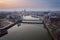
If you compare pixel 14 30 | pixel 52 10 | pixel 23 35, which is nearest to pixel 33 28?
pixel 23 35

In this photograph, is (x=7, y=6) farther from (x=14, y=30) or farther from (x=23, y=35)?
(x=23, y=35)

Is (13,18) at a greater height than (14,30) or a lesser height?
greater

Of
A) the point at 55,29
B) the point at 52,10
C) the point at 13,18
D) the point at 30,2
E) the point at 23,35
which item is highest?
the point at 30,2

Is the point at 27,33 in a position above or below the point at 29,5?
below

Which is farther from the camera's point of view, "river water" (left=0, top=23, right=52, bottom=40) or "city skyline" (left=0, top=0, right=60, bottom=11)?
"city skyline" (left=0, top=0, right=60, bottom=11)

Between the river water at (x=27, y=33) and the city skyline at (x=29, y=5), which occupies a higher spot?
the city skyline at (x=29, y=5)

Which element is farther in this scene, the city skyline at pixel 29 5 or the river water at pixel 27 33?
→ the city skyline at pixel 29 5

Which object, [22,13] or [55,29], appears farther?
[22,13]

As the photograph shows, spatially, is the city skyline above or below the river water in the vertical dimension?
above
